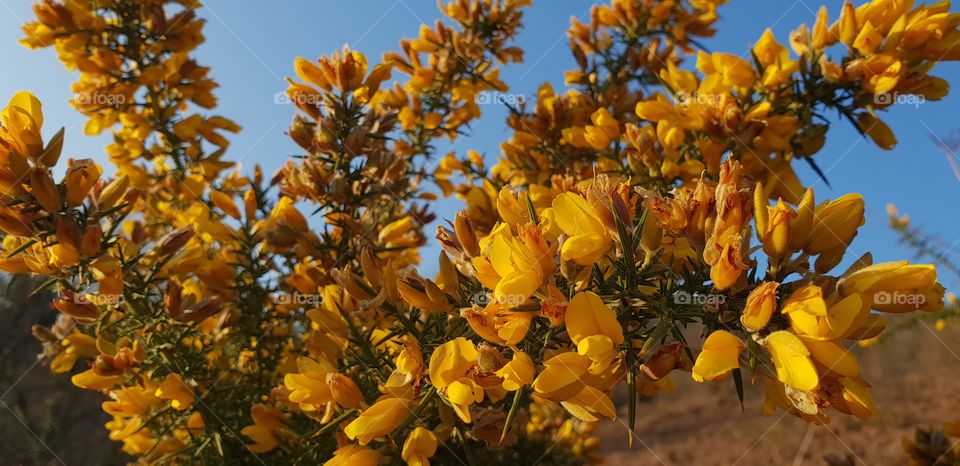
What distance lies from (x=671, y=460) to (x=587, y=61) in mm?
5396

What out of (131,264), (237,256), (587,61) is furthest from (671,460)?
(131,264)

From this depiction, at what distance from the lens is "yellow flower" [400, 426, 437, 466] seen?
869 millimetres

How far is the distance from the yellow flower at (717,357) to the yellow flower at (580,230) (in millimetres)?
160

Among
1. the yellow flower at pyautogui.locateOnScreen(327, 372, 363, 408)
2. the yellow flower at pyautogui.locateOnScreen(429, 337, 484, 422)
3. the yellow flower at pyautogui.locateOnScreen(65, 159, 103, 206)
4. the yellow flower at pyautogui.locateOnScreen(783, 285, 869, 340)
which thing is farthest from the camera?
the yellow flower at pyautogui.locateOnScreen(65, 159, 103, 206)

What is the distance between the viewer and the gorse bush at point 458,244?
2.12ft

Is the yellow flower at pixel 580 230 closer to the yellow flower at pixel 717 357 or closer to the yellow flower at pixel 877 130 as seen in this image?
the yellow flower at pixel 717 357

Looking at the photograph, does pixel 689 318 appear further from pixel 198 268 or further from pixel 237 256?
pixel 237 256

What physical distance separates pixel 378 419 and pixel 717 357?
0.46 metres

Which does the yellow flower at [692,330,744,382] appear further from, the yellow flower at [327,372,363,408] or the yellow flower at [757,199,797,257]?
the yellow flower at [327,372,363,408]

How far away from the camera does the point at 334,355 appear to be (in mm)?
1115

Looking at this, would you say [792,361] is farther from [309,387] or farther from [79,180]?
[79,180]

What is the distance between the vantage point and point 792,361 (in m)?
0.58

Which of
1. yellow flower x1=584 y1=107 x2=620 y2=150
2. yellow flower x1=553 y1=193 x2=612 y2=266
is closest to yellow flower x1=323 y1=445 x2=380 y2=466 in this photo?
yellow flower x1=553 y1=193 x2=612 y2=266

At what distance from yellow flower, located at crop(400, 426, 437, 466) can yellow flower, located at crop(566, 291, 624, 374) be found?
0.36 metres
